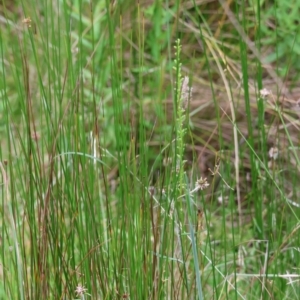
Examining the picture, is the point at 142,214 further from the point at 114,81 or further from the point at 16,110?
the point at 16,110

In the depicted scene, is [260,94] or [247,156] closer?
[260,94]

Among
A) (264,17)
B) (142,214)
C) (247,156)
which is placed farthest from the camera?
(247,156)

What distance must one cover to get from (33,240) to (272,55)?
6.19 ft

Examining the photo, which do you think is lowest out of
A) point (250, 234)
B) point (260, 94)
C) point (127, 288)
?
point (250, 234)

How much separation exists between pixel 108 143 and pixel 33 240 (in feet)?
5.62

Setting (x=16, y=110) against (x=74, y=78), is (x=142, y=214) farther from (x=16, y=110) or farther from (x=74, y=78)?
(x=16, y=110)

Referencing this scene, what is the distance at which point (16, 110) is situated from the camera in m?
3.27

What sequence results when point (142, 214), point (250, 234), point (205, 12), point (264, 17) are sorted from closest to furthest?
point (142, 214), point (250, 234), point (264, 17), point (205, 12)

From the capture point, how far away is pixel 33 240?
135 cm

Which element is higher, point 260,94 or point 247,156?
point 260,94

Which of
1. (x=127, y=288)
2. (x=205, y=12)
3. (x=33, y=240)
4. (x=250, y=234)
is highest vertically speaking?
(x=205, y=12)

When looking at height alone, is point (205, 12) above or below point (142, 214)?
above

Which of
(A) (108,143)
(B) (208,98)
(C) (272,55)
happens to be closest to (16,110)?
(A) (108,143)

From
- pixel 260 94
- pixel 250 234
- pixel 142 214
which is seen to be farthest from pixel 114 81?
pixel 250 234
